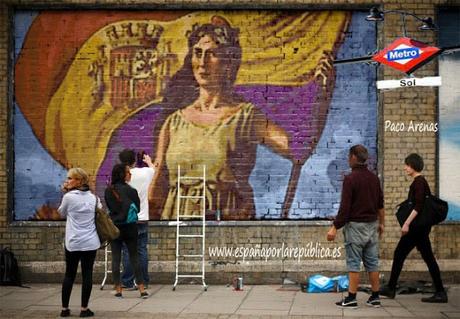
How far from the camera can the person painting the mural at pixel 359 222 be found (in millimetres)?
10266

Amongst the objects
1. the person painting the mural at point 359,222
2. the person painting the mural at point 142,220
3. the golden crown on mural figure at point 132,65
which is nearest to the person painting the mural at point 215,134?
the golden crown on mural figure at point 132,65

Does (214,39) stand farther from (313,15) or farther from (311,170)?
(311,170)

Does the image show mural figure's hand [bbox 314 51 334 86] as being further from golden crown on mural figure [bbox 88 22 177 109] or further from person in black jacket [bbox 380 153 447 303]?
person in black jacket [bbox 380 153 447 303]

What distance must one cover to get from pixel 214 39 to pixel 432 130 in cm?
379

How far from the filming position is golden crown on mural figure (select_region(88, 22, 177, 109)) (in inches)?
520

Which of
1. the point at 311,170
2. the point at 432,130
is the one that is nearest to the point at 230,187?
the point at 311,170

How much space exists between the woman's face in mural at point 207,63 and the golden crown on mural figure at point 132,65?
15.3 inches

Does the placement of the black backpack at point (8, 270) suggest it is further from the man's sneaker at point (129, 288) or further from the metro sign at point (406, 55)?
the metro sign at point (406, 55)

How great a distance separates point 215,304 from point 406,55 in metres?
4.72

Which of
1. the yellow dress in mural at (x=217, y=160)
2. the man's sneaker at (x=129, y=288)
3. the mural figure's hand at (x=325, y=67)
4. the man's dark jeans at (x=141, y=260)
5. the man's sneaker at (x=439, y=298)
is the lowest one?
the man's sneaker at (x=129, y=288)

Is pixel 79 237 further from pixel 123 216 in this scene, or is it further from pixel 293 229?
pixel 293 229

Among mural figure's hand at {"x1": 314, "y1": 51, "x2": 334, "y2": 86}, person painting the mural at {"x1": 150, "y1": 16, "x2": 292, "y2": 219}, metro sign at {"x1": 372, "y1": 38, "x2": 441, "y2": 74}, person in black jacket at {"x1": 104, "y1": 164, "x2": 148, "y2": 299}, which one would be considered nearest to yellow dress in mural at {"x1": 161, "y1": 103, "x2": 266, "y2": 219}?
person painting the mural at {"x1": 150, "y1": 16, "x2": 292, "y2": 219}

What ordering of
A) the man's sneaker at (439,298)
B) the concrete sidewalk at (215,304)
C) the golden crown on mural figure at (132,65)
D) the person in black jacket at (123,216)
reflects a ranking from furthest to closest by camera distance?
1. the golden crown on mural figure at (132,65)
2. the person in black jacket at (123,216)
3. the man's sneaker at (439,298)
4. the concrete sidewalk at (215,304)

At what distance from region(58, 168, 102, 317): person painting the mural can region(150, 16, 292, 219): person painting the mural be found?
3292mm
